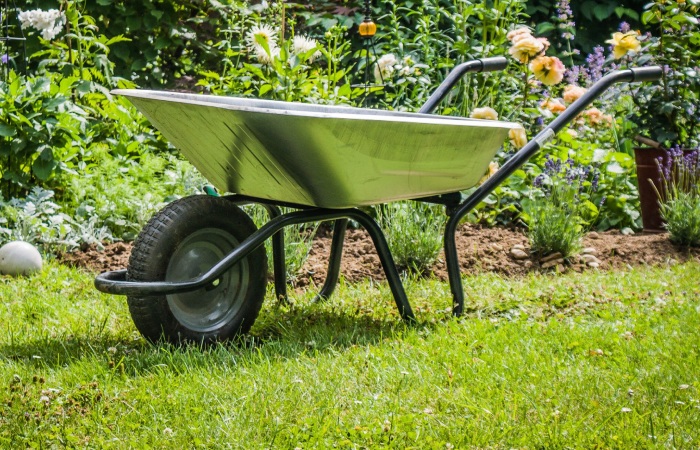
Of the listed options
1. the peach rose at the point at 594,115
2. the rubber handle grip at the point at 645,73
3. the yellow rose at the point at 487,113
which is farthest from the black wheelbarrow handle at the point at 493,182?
the peach rose at the point at 594,115

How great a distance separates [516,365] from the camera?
2.46 meters

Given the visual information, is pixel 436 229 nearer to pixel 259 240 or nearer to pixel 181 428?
pixel 259 240

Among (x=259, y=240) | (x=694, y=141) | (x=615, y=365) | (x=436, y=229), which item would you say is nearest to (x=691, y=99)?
(x=694, y=141)

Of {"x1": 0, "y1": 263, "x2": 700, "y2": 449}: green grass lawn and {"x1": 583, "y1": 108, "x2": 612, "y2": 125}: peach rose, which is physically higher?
{"x1": 583, "y1": 108, "x2": 612, "y2": 125}: peach rose

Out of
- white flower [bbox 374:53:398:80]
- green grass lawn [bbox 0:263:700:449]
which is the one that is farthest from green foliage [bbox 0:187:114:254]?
white flower [bbox 374:53:398:80]

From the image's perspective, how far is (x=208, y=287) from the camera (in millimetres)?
2652

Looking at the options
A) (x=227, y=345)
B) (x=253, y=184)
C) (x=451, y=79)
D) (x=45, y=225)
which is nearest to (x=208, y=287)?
(x=227, y=345)

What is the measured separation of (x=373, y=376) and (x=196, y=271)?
2.19ft

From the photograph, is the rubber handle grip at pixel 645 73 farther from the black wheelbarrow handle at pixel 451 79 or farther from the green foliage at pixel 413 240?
the green foliage at pixel 413 240

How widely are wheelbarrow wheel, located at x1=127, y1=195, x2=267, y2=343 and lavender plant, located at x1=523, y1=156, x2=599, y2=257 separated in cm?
158

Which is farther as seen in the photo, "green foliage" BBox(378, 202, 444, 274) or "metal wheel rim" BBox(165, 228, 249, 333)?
"green foliage" BBox(378, 202, 444, 274)

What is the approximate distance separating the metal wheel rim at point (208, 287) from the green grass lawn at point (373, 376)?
117 millimetres

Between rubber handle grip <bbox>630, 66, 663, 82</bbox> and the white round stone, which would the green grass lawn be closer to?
the white round stone

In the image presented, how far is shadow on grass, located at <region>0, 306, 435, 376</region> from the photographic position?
8.10ft
